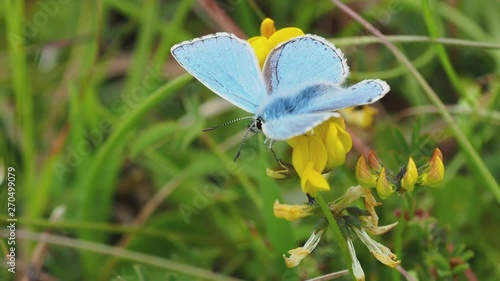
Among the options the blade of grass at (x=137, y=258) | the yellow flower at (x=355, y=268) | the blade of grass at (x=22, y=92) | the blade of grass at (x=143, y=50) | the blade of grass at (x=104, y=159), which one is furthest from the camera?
the blade of grass at (x=143, y=50)

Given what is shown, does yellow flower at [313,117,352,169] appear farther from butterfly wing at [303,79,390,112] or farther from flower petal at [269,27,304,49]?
flower petal at [269,27,304,49]

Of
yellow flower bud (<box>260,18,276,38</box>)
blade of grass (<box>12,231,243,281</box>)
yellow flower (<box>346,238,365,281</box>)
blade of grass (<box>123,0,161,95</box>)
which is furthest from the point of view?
A: blade of grass (<box>123,0,161,95</box>)

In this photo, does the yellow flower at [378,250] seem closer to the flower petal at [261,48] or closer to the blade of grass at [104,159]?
the flower petal at [261,48]

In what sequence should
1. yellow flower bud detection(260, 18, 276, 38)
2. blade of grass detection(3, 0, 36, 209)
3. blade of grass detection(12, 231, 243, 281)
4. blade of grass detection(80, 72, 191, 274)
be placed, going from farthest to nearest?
1. blade of grass detection(3, 0, 36, 209)
2. blade of grass detection(12, 231, 243, 281)
3. blade of grass detection(80, 72, 191, 274)
4. yellow flower bud detection(260, 18, 276, 38)

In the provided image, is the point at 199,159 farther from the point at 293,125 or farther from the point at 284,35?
the point at 293,125

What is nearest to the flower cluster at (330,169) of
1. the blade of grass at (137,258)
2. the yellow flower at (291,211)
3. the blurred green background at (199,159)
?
the yellow flower at (291,211)

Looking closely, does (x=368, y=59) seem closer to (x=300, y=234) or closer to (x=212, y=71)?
(x=300, y=234)

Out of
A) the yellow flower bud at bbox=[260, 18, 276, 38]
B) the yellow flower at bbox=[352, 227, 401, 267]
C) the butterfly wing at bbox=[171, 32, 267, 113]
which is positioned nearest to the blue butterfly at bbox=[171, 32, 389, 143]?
the butterfly wing at bbox=[171, 32, 267, 113]
